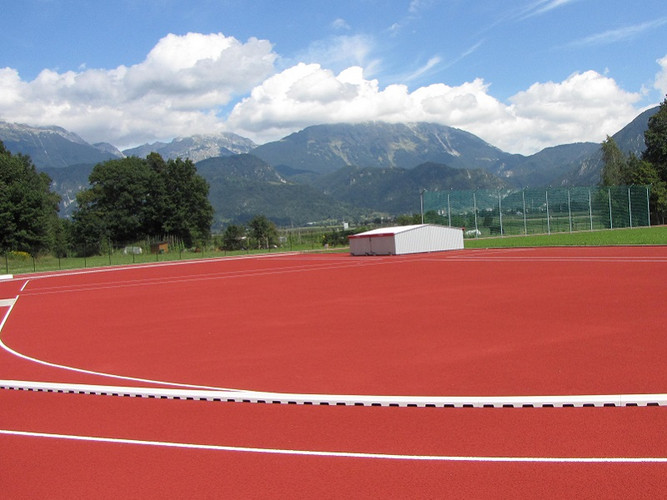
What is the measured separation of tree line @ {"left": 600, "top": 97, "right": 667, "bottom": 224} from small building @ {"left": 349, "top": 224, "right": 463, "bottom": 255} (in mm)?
35244

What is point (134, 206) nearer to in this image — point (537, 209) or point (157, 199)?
point (157, 199)

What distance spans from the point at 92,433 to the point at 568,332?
776cm

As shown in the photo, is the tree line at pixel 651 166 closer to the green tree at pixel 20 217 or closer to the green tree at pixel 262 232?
the green tree at pixel 262 232

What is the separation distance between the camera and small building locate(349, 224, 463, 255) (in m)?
40.1

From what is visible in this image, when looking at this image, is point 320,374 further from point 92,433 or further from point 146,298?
point 146,298

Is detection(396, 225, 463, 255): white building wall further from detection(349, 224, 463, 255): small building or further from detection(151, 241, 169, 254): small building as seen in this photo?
detection(151, 241, 169, 254): small building

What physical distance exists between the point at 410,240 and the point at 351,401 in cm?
3375

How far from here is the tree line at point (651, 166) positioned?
66188 mm

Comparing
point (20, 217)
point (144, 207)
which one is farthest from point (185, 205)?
point (20, 217)

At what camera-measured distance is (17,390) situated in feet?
28.7

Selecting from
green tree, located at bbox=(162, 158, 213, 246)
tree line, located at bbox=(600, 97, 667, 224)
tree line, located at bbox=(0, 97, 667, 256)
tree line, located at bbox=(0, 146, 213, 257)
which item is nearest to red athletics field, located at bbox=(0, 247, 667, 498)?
tree line, located at bbox=(0, 97, 667, 256)

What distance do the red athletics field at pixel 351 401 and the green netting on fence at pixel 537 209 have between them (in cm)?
4416

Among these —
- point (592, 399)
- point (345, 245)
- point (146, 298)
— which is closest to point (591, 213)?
point (345, 245)

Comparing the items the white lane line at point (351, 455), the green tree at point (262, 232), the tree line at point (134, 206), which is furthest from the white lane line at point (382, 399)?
the tree line at point (134, 206)
